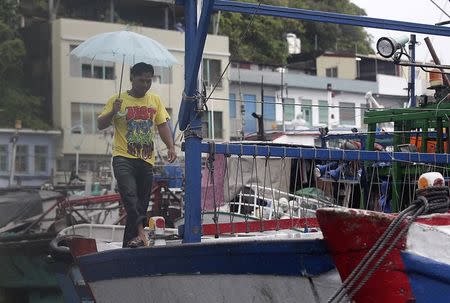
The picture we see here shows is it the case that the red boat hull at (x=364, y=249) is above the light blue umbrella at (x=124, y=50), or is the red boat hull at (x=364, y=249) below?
below

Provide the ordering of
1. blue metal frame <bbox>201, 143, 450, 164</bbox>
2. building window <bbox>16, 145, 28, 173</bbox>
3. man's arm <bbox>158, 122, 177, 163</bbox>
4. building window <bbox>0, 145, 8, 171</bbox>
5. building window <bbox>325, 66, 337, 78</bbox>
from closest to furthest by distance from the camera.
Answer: blue metal frame <bbox>201, 143, 450, 164</bbox> → man's arm <bbox>158, 122, 177, 163</bbox> → building window <bbox>0, 145, 8, 171</bbox> → building window <bbox>16, 145, 28, 173</bbox> → building window <bbox>325, 66, 337, 78</bbox>

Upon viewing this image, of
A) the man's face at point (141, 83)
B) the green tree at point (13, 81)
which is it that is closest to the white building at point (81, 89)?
the green tree at point (13, 81)

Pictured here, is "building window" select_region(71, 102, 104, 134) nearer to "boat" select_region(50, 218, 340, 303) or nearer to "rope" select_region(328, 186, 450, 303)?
"boat" select_region(50, 218, 340, 303)

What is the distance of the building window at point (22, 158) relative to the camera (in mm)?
29750

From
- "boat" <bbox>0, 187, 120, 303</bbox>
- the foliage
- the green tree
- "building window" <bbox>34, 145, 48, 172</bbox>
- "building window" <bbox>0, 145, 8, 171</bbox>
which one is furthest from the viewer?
the foliage

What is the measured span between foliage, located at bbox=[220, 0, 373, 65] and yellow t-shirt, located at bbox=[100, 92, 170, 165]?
1084 inches

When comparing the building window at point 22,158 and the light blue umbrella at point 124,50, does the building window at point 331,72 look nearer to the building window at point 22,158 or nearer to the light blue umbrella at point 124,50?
the building window at point 22,158

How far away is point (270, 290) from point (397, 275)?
33.3 inches

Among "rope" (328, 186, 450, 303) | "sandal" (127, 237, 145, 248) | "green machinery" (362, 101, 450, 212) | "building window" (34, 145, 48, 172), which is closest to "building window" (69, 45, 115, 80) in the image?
"building window" (34, 145, 48, 172)

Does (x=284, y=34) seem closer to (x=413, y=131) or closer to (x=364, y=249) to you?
(x=413, y=131)

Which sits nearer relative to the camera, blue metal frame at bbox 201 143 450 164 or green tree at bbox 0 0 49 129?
blue metal frame at bbox 201 143 450 164

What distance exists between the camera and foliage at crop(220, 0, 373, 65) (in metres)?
37.4

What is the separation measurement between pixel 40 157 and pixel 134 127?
25.3 m

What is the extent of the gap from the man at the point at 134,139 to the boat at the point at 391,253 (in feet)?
7.43
